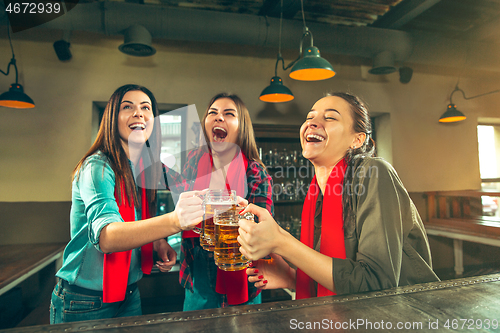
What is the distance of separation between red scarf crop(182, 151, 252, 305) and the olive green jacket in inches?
23.4

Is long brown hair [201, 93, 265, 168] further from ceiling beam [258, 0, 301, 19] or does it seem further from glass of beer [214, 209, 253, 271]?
ceiling beam [258, 0, 301, 19]

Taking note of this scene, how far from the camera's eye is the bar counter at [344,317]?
643mm

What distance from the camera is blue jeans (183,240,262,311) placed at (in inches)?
56.8

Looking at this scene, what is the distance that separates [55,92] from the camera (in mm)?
3469

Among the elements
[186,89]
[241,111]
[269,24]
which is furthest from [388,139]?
[241,111]

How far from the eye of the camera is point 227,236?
887 millimetres

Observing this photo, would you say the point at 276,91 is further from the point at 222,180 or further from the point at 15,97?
the point at 15,97

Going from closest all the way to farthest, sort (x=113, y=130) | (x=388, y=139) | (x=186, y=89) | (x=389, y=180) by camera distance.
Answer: (x=389, y=180) → (x=113, y=130) → (x=186, y=89) → (x=388, y=139)

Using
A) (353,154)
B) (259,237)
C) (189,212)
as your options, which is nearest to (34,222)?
(189,212)

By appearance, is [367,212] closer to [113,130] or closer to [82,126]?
[113,130]

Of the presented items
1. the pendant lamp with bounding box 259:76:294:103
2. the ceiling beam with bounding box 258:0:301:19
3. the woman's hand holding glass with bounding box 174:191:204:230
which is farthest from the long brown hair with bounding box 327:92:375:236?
the ceiling beam with bounding box 258:0:301:19

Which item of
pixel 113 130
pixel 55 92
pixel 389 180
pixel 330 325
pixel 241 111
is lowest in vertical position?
pixel 330 325

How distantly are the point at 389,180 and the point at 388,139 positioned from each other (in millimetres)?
3995

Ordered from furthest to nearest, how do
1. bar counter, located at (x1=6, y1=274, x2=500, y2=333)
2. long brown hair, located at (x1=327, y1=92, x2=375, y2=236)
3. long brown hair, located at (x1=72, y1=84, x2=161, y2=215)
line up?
long brown hair, located at (x1=72, y1=84, x2=161, y2=215)
long brown hair, located at (x1=327, y1=92, x2=375, y2=236)
bar counter, located at (x1=6, y1=274, x2=500, y2=333)
